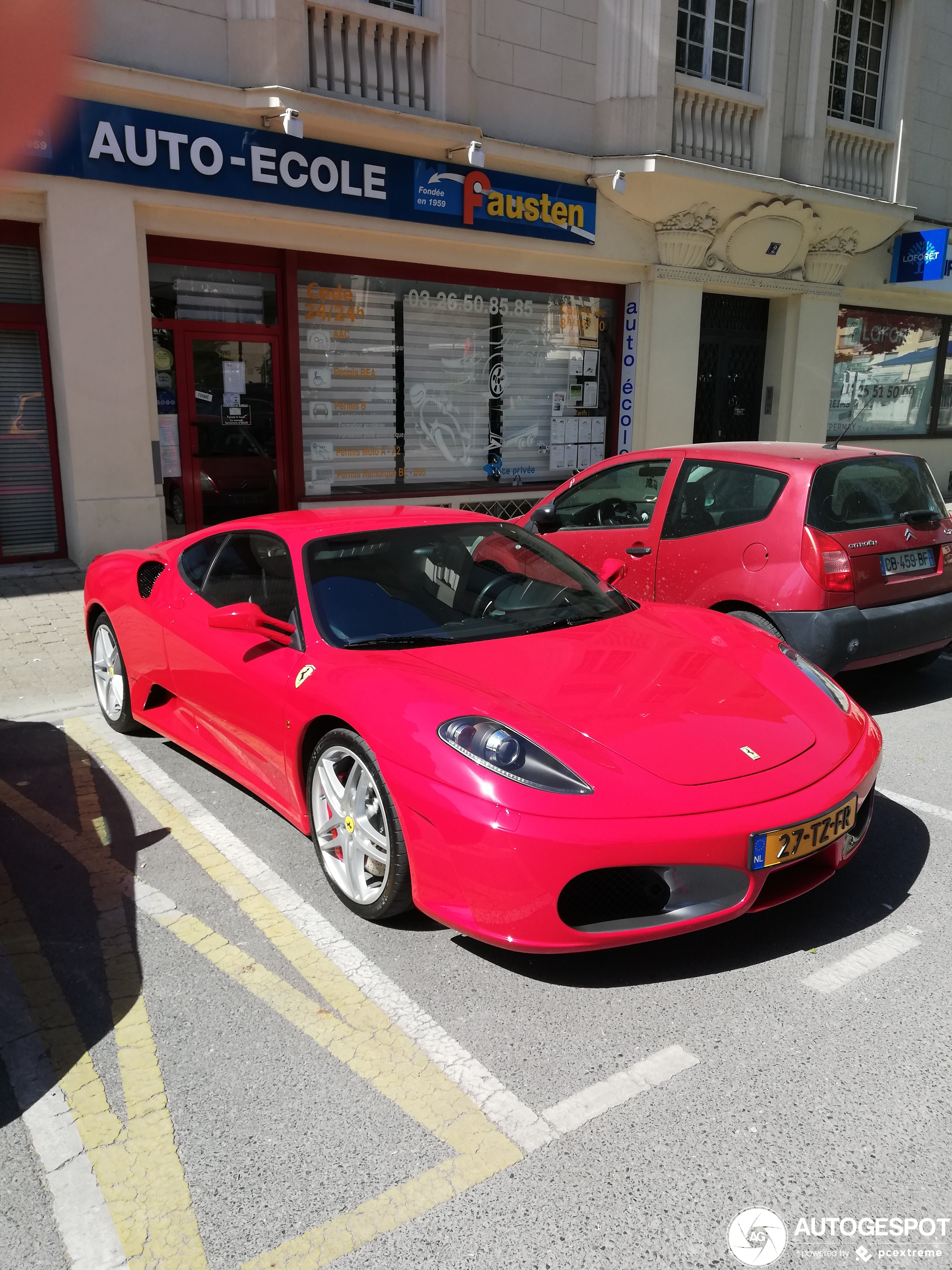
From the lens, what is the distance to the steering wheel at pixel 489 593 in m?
4.10

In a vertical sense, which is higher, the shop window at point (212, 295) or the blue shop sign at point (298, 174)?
the blue shop sign at point (298, 174)

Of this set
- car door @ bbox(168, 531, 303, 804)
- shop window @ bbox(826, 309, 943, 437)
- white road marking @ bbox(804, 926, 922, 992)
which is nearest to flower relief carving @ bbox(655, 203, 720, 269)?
shop window @ bbox(826, 309, 943, 437)

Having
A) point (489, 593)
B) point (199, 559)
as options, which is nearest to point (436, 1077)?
point (489, 593)

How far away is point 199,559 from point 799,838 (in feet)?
10.2

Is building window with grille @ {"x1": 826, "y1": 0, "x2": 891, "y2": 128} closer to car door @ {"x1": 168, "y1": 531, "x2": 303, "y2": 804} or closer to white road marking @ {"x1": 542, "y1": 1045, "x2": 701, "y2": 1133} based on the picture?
car door @ {"x1": 168, "y1": 531, "x2": 303, "y2": 804}

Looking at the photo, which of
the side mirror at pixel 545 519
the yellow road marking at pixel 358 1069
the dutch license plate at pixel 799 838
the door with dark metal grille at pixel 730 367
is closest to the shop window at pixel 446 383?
the door with dark metal grille at pixel 730 367

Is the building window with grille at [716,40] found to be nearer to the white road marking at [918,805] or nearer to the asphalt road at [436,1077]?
the white road marking at [918,805]

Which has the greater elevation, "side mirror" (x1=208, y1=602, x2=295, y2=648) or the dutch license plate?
"side mirror" (x1=208, y1=602, x2=295, y2=648)

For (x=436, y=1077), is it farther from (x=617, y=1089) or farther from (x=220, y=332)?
(x=220, y=332)

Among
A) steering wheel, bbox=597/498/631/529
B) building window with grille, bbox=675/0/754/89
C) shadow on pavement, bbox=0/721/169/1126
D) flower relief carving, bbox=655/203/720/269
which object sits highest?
building window with grille, bbox=675/0/754/89

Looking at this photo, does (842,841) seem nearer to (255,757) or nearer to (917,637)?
(255,757)

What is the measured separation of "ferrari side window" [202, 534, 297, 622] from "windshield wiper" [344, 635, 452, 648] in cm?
39

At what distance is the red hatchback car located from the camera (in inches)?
213

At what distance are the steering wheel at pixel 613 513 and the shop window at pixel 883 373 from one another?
1034cm
